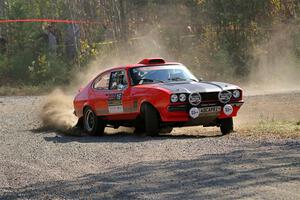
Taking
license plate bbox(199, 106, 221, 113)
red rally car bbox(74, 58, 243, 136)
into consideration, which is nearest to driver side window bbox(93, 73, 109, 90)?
red rally car bbox(74, 58, 243, 136)

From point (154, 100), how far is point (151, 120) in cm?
39

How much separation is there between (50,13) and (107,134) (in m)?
32.7

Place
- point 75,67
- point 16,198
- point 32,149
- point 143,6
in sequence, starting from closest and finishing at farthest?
point 16,198, point 32,149, point 75,67, point 143,6

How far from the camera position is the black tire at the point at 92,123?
15.0m

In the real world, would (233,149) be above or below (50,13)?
below

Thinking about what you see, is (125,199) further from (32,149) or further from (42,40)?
(42,40)

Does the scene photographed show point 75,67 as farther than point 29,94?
Yes

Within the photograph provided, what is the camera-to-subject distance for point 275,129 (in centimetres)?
1348

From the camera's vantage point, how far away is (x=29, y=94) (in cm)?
3359

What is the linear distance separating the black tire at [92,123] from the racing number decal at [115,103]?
0.48m

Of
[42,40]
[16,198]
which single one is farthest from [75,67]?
[16,198]

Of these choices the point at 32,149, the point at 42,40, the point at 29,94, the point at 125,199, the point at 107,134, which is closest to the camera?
the point at 125,199

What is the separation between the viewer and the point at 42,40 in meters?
40.4

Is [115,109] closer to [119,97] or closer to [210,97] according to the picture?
[119,97]
